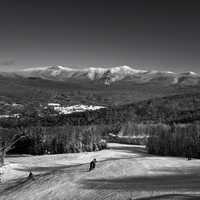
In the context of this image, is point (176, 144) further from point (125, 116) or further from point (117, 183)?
point (125, 116)

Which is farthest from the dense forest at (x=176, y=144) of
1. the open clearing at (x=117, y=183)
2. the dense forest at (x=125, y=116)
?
the dense forest at (x=125, y=116)

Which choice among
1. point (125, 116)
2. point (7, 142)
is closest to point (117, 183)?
point (7, 142)

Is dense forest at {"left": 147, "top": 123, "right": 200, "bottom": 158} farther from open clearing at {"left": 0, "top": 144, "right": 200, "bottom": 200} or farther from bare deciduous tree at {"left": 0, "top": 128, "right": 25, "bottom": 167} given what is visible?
bare deciduous tree at {"left": 0, "top": 128, "right": 25, "bottom": 167}

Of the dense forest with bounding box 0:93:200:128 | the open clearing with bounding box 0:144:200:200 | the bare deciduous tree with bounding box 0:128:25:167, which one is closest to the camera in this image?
the open clearing with bounding box 0:144:200:200

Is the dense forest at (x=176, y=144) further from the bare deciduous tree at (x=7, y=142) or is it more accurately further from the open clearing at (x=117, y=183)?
the bare deciduous tree at (x=7, y=142)

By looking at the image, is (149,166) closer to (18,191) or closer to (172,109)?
(18,191)

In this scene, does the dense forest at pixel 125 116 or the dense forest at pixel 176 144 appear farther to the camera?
the dense forest at pixel 125 116

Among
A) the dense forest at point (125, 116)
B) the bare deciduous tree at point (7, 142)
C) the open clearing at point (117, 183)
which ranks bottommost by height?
the open clearing at point (117, 183)

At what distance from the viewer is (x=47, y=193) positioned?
82.3 ft

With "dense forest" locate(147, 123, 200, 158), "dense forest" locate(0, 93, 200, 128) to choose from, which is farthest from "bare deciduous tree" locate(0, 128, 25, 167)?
"dense forest" locate(0, 93, 200, 128)

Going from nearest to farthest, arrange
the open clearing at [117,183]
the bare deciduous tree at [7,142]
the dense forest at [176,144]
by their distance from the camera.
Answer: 1. the open clearing at [117,183]
2. the bare deciduous tree at [7,142]
3. the dense forest at [176,144]

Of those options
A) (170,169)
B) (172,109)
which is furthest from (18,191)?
(172,109)

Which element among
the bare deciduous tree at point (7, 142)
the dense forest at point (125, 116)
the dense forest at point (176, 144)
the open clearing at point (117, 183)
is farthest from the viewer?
the dense forest at point (125, 116)

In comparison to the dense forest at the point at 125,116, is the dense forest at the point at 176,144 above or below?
below
